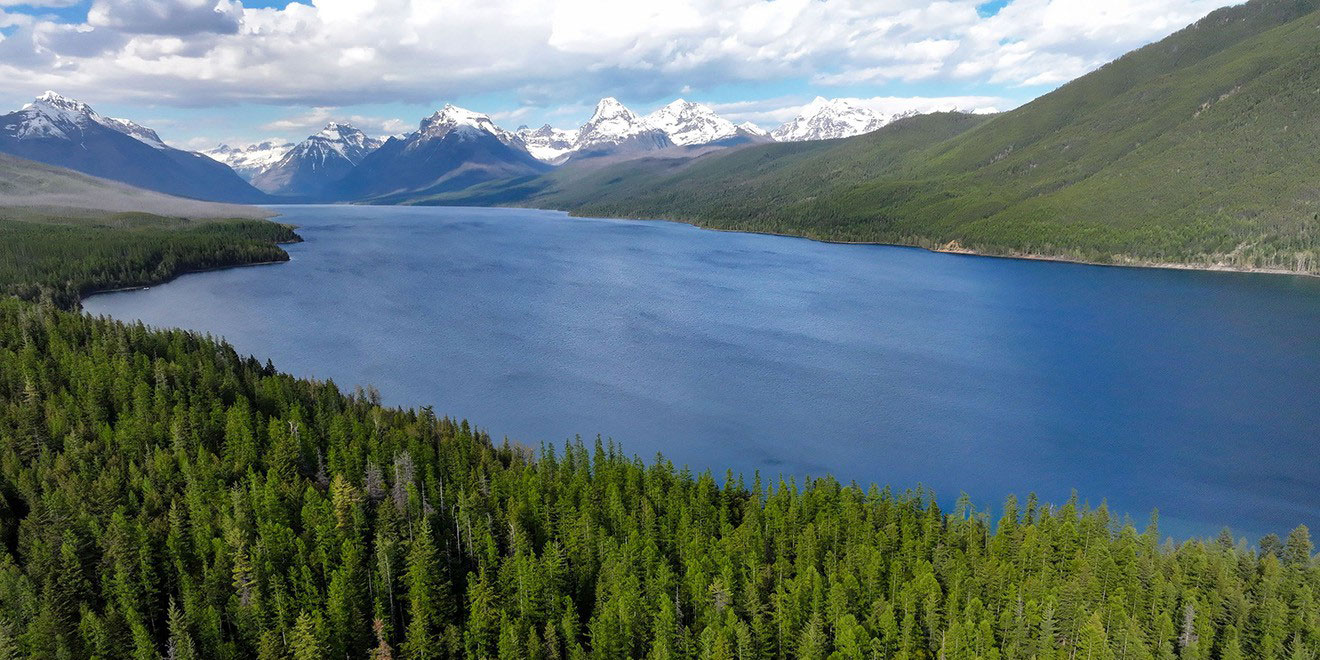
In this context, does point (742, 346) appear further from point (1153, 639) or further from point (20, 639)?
point (20, 639)

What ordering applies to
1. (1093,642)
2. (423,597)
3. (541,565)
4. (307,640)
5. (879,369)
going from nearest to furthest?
(1093,642), (307,640), (423,597), (541,565), (879,369)

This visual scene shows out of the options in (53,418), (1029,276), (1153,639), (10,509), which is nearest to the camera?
(1153,639)

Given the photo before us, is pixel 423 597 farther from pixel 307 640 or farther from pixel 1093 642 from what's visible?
pixel 1093 642

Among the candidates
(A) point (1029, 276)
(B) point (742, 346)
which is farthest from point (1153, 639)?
(A) point (1029, 276)

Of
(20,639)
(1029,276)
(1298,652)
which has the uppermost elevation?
(1029,276)

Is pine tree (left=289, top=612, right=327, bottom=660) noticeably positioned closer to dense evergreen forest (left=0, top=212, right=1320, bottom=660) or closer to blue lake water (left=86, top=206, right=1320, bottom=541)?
dense evergreen forest (left=0, top=212, right=1320, bottom=660)

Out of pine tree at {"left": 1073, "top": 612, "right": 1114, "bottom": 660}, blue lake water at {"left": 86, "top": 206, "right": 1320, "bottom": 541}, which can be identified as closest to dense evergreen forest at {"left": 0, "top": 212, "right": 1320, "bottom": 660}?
pine tree at {"left": 1073, "top": 612, "right": 1114, "bottom": 660}

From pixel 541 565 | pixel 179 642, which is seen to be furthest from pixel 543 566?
pixel 179 642

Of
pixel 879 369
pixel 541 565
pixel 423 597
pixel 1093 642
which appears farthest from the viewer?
pixel 879 369

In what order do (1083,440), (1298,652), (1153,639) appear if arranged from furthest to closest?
(1083,440), (1153,639), (1298,652)
